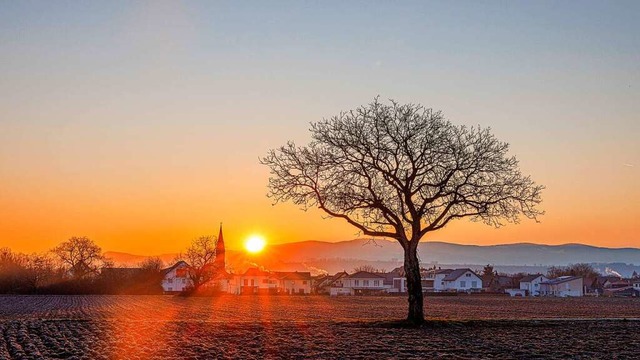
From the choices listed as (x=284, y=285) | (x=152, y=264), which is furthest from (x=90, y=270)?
(x=284, y=285)

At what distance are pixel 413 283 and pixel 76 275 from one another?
10795 cm

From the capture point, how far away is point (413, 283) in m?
37.4

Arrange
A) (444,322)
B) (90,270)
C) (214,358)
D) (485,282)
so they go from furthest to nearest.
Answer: (485,282) < (90,270) < (444,322) < (214,358)

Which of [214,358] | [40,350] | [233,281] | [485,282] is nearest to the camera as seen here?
[214,358]

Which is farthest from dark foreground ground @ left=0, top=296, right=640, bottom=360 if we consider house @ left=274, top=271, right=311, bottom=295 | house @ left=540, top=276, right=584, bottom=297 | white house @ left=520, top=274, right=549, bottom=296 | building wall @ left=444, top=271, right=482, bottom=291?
white house @ left=520, top=274, right=549, bottom=296

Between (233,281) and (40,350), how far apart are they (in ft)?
420

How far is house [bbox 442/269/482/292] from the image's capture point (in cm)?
16075

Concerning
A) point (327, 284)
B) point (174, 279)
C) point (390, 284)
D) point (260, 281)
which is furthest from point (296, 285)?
point (174, 279)

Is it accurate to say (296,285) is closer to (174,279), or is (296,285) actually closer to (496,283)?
(174,279)

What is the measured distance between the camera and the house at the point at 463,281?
160750 millimetres

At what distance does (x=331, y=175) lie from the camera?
37.7 metres

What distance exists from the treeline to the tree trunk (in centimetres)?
8476

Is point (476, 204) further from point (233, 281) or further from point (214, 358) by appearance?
point (233, 281)

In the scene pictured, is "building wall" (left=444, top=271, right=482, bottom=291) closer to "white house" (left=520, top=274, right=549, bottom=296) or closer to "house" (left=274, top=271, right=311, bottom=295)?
"white house" (left=520, top=274, right=549, bottom=296)
